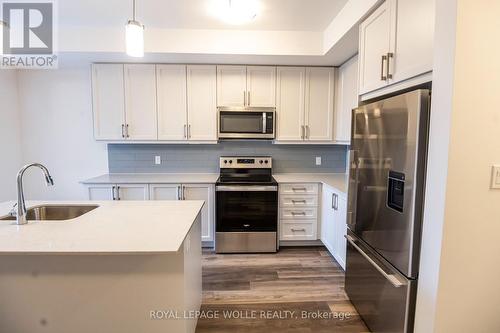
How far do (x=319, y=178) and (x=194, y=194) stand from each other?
5.03 ft

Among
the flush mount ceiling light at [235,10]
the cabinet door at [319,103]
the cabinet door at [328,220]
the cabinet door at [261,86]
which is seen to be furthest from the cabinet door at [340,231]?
the flush mount ceiling light at [235,10]

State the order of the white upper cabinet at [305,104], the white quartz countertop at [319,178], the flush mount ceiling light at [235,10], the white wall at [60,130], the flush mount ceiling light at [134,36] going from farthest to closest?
the white wall at [60,130], the white upper cabinet at [305,104], the white quartz countertop at [319,178], the flush mount ceiling light at [235,10], the flush mount ceiling light at [134,36]

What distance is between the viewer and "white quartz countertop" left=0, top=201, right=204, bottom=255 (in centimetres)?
124

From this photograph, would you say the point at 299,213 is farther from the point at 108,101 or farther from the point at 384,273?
the point at 108,101

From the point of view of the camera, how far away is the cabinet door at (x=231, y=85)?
3250 millimetres

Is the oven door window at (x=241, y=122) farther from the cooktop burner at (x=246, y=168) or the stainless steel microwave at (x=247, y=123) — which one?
the cooktop burner at (x=246, y=168)

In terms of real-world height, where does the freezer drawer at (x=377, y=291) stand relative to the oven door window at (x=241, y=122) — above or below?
below

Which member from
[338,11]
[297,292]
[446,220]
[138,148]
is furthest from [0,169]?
[446,220]

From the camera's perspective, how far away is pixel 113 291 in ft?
4.69

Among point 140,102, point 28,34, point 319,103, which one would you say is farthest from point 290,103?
point 28,34

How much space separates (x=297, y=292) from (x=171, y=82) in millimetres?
2650

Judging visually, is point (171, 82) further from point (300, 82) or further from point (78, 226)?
point (78, 226)

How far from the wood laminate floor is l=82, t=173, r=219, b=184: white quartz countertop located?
0.88 m

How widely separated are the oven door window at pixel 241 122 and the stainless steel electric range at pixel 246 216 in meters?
0.63
